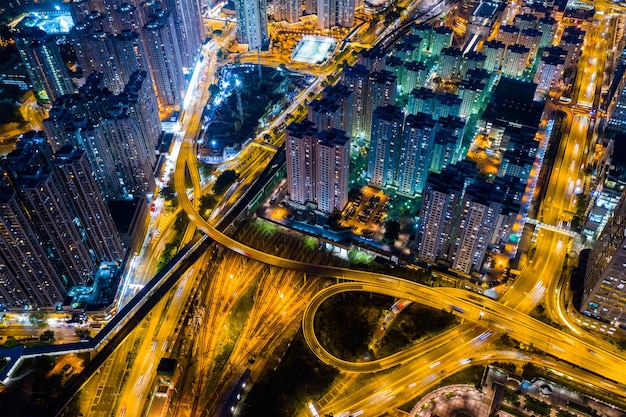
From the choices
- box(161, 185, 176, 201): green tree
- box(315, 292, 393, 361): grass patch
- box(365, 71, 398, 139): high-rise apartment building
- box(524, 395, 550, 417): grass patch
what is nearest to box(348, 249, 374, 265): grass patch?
box(315, 292, 393, 361): grass patch

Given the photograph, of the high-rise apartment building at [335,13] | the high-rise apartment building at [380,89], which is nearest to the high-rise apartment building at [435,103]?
the high-rise apartment building at [380,89]

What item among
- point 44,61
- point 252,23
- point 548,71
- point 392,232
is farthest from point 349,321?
point 252,23

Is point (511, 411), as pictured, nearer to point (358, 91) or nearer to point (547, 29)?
point (358, 91)

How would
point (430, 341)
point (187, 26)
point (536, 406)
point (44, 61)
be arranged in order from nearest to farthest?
point (536, 406), point (430, 341), point (44, 61), point (187, 26)

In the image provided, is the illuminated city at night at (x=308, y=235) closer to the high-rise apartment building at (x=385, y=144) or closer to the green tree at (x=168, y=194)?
the high-rise apartment building at (x=385, y=144)

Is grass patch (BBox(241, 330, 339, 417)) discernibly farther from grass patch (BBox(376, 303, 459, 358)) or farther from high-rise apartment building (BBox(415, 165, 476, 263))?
high-rise apartment building (BBox(415, 165, 476, 263))
